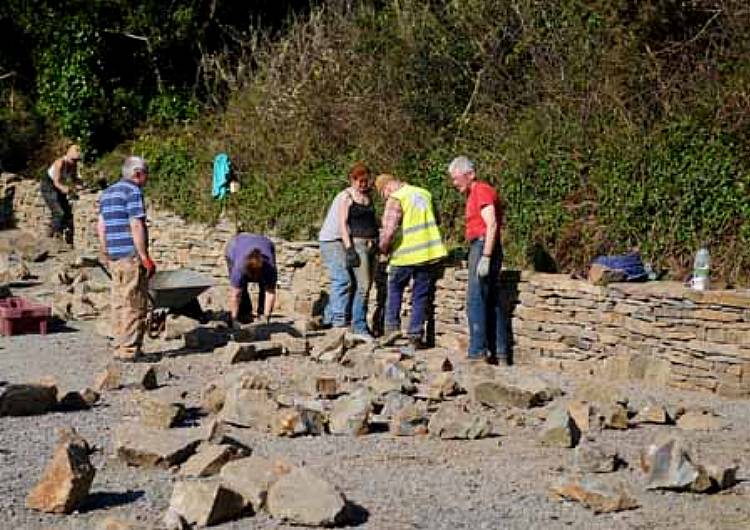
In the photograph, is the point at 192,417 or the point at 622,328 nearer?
the point at 192,417

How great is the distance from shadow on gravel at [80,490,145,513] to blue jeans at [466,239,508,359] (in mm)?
4864

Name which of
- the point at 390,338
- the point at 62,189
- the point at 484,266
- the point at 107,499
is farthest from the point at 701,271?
the point at 62,189

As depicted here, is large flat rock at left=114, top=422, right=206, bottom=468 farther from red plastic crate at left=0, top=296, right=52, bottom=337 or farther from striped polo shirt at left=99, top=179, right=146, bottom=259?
red plastic crate at left=0, top=296, right=52, bottom=337

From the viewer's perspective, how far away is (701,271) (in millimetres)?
10703

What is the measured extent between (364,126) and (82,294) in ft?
14.3

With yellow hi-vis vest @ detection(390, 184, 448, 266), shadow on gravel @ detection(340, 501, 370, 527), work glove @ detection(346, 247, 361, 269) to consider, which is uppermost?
yellow hi-vis vest @ detection(390, 184, 448, 266)

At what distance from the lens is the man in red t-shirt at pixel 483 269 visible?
11.4 meters

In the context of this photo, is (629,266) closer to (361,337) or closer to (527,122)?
(361,337)

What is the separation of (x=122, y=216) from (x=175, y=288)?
5.92 ft

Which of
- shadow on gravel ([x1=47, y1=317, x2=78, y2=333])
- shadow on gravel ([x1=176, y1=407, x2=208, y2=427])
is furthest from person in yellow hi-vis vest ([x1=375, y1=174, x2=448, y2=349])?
shadow on gravel ([x1=47, y1=317, x2=78, y2=333])

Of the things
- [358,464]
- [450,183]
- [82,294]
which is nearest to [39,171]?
[82,294]

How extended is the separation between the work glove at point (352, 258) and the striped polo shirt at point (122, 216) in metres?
2.36

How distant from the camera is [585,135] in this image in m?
13.5

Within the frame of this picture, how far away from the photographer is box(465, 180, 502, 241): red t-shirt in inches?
451
